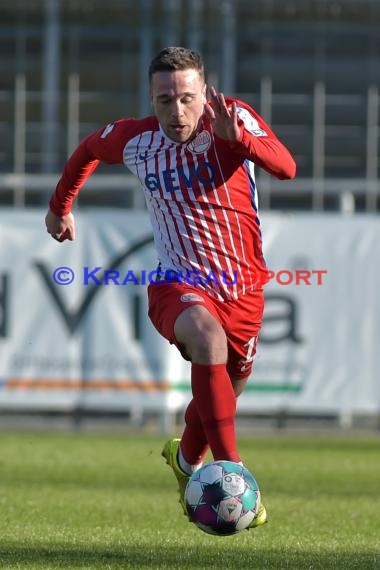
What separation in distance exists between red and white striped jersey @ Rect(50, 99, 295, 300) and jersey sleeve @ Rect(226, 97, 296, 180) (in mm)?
130

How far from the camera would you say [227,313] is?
23.3 feet

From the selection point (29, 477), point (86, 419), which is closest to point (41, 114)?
point (86, 419)

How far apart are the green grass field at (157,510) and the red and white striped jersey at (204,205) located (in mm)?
1279

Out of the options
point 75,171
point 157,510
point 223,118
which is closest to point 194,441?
point 75,171

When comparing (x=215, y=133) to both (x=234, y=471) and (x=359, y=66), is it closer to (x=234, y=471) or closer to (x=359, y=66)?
(x=234, y=471)

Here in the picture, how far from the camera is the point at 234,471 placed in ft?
21.2

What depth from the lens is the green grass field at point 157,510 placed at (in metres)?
6.70

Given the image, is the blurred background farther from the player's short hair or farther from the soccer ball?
the soccer ball

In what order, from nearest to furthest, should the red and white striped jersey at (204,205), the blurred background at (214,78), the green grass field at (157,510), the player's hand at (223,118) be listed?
the player's hand at (223,118), the green grass field at (157,510), the red and white striped jersey at (204,205), the blurred background at (214,78)

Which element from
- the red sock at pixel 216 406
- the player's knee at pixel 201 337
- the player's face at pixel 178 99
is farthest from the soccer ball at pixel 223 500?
the player's face at pixel 178 99

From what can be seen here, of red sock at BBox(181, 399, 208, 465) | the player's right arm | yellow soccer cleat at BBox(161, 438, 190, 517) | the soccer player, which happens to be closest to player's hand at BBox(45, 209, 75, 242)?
the player's right arm

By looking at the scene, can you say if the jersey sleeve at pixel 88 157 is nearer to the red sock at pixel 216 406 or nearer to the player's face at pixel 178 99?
the player's face at pixel 178 99

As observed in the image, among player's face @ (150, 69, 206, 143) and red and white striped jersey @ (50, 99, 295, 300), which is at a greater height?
player's face @ (150, 69, 206, 143)

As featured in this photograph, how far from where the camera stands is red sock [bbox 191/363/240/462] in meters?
6.59
